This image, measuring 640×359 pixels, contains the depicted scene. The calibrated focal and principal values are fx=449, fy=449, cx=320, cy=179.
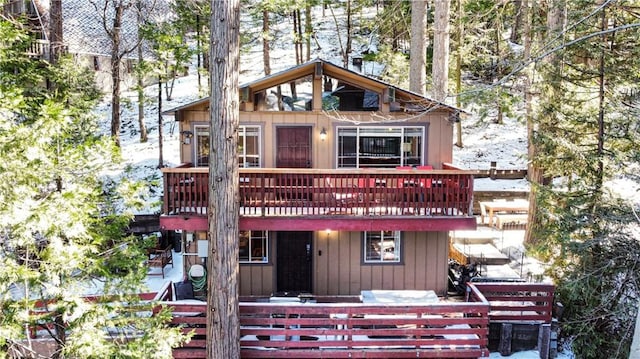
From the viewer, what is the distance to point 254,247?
1036 cm

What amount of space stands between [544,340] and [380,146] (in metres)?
5.25

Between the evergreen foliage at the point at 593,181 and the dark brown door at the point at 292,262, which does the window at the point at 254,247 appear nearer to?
the dark brown door at the point at 292,262

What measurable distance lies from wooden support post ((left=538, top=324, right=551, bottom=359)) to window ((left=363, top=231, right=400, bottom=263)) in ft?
10.5

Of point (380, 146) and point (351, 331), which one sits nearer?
point (351, 331)

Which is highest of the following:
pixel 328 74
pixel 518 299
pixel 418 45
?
pixel 418 45

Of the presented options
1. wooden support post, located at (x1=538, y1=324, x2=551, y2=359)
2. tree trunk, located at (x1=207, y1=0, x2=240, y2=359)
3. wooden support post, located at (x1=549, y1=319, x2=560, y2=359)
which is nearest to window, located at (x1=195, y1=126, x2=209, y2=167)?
tree trunk, located at (x1=207, y1=0, x2=240, y2=359)

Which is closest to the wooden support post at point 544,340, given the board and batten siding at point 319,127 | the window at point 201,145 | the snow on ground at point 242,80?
the board and batten siding at point 319,127

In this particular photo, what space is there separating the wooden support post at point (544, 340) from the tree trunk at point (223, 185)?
5606mm

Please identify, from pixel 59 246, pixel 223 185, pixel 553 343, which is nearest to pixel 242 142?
pixel 223 185

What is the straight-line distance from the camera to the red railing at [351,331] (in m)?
7.85

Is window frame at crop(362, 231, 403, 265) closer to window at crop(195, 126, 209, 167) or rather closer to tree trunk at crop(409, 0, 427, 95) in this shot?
window at crop(195, 126, 209, 167)

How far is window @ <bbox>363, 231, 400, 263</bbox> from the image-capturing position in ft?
33.9

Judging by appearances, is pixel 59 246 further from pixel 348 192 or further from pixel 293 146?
pixel 293 146

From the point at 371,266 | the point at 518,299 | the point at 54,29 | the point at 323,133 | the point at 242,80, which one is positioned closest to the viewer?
the point at 518,299
